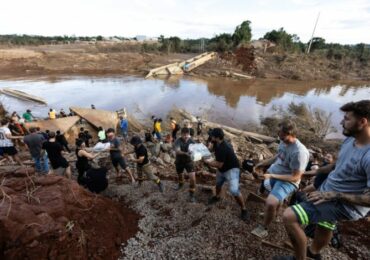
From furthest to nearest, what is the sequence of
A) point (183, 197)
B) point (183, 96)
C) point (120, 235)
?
point (183, 96)
point (183, 197)
point (120, 235)

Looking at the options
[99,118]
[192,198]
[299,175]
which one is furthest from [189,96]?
[299,175]

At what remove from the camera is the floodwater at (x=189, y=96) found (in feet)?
61.4

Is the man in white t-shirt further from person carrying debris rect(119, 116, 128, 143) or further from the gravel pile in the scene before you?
the gravel pile

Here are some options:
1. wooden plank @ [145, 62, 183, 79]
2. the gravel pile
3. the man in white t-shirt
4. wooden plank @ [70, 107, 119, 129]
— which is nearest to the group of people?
the gravel pile

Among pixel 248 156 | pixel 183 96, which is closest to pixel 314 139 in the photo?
pixel 248 156

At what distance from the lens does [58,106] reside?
19.3 m

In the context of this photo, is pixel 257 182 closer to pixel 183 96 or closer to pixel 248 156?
pixel 248 156

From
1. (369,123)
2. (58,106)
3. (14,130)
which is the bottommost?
(58,106)

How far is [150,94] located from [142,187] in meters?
18.9

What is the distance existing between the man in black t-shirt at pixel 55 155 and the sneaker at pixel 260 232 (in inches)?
192

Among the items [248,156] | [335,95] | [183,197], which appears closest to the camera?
[183,197]

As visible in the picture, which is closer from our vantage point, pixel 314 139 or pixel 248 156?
pixel 248 156

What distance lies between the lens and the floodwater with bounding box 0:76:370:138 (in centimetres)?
1872

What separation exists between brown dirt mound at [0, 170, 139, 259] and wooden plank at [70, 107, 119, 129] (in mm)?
7839
